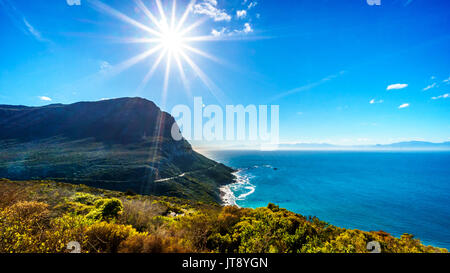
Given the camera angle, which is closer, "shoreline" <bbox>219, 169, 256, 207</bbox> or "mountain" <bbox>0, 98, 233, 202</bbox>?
"mountain" <bbox>0, 98, 233, 202</bbox>

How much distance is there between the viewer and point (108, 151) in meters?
76.1

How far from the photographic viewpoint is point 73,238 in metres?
4.34

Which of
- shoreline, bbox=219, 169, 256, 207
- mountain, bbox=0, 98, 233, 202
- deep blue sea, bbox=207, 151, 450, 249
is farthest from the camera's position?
shoreline, bbox=219, 169, 256, 207

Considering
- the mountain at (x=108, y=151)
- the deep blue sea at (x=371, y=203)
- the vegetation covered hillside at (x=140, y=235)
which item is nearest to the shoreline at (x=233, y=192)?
the deep blue sea at (x=371, y=203)

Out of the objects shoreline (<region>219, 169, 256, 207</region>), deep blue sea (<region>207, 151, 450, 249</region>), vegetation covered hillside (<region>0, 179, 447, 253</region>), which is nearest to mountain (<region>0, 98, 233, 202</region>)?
shoreline (<region>219, 169, 256, 207</region>)

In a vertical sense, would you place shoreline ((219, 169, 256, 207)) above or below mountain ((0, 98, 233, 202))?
below

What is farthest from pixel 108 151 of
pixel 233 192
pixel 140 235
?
pixel 140 235

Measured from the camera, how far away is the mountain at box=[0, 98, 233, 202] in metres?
48.3

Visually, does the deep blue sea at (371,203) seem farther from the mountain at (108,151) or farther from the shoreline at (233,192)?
the mountain at (108,151)

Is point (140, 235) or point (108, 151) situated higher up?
point (140, 235)

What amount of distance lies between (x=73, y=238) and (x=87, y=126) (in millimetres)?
145403

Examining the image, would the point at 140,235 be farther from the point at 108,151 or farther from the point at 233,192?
the point at 108,151

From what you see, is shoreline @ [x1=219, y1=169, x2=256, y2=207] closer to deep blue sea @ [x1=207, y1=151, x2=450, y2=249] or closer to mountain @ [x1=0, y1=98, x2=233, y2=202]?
deep blue sea @ [x1=207, y1=151, x2=450, y2=249]

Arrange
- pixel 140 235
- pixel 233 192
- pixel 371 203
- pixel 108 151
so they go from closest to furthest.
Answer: pixel 140 235 → pixel 371 203 → pixel 233 192 → pixel 108 151
